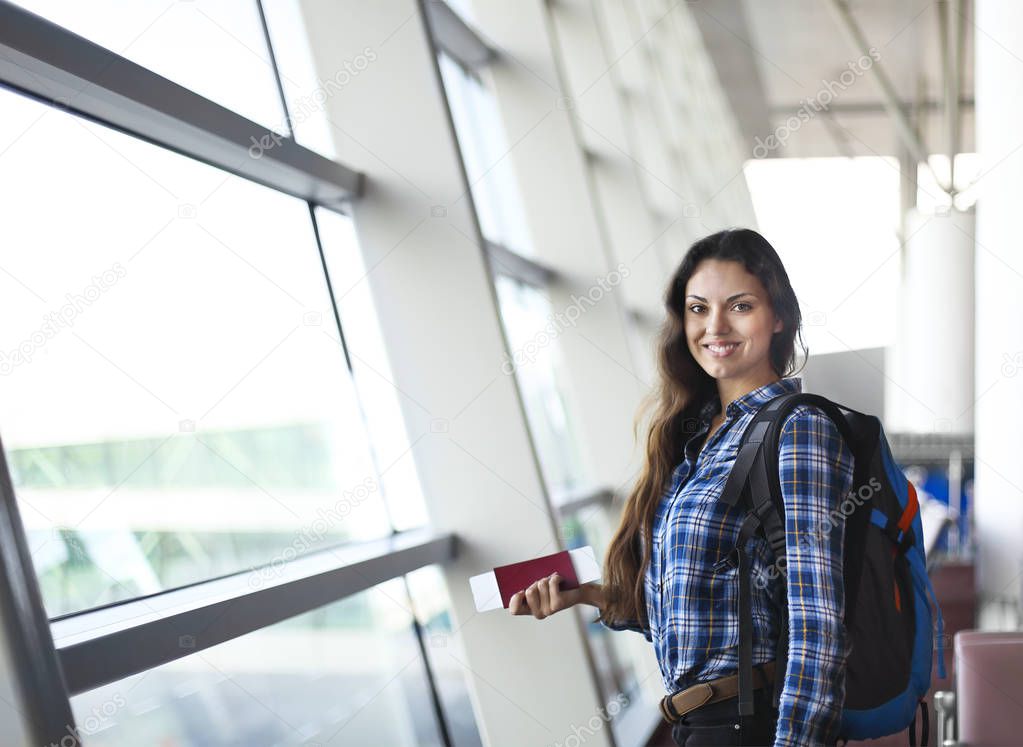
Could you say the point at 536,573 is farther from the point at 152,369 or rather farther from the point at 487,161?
the point at 487,161

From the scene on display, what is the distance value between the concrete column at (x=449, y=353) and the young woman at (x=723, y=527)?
1.17 metres

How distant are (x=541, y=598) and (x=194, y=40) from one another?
6.31ft

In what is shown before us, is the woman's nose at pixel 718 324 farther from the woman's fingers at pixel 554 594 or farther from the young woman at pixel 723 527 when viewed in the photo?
the woman's fingers at pixel 554 594

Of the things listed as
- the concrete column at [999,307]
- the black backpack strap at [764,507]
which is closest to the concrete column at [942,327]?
the concrete column at [999,307]

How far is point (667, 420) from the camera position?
7.45 feet

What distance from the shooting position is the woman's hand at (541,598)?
7.23 feet

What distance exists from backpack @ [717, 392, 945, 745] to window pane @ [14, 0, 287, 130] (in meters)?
1.87

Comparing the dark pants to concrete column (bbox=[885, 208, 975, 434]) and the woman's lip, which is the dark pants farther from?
concrete column (bbox=[885, 208, 975, 434])

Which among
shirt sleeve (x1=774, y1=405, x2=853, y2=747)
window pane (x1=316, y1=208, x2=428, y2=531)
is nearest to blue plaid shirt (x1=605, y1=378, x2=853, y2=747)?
shirt sleeve (x1=774, y1=405, x2=853, y2=747)

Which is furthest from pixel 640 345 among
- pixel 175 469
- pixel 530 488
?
pixel 175 469

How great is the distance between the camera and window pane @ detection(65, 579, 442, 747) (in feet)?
7.01

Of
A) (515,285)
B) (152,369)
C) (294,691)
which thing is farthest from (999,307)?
(152,369)

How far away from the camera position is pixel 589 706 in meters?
3.50

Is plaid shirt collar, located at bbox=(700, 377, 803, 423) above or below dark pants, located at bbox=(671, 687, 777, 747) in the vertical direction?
above
